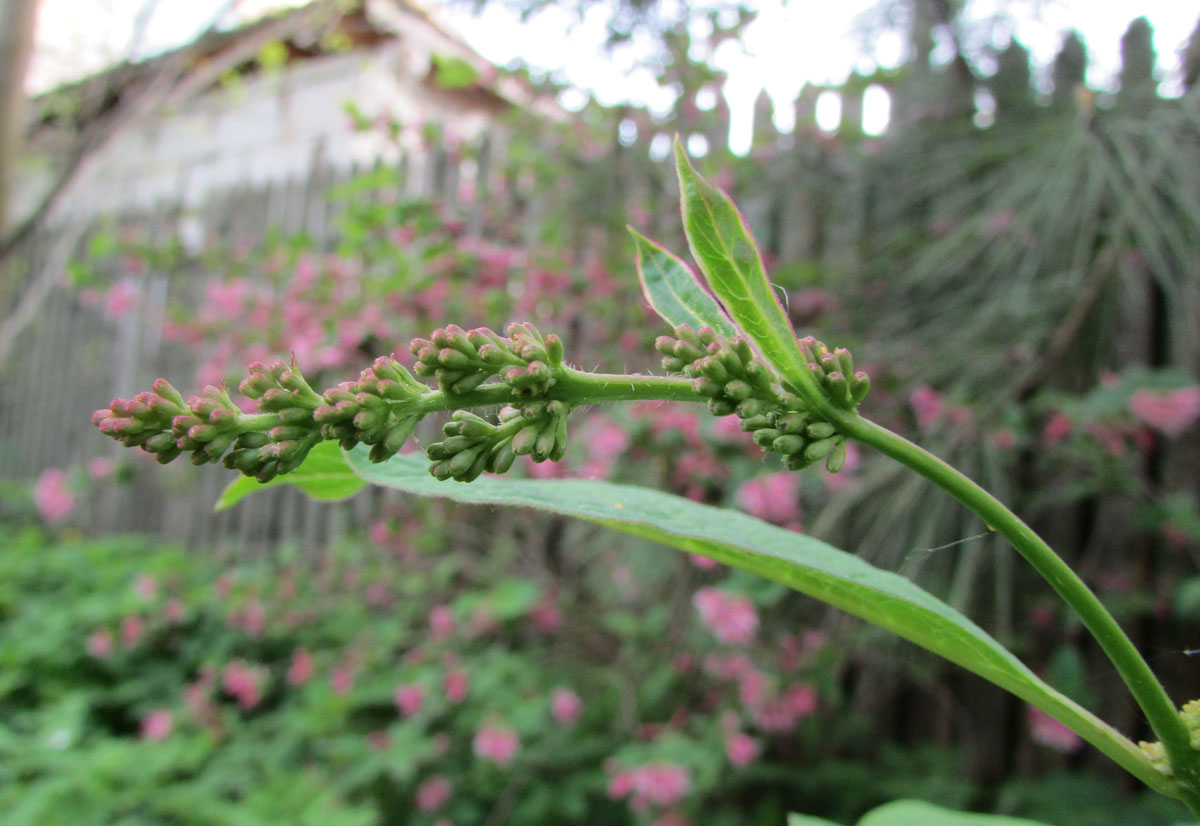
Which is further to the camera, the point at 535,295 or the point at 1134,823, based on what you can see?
the point at 535,295

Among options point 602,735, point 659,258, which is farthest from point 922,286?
point 659,258

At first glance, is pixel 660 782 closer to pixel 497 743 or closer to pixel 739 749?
pixel 739 749

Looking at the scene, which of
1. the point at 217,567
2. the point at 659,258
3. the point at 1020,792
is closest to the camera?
the point at 659,258

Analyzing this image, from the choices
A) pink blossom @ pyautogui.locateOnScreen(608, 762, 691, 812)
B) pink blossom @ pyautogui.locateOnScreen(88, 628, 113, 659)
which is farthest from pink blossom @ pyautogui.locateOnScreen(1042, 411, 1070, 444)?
pink blossom @ pyautogui.locateOnScreen(88, 628, 113, 659)

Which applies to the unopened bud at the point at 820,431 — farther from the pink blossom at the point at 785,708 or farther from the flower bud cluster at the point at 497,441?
the pink blossom at the point at 785,708

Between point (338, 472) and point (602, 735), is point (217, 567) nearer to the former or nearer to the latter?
point (602, 735)

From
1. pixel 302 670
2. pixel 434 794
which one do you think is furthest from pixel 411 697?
pixel 302 670
